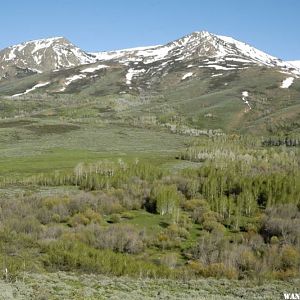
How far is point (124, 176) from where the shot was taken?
104000mm

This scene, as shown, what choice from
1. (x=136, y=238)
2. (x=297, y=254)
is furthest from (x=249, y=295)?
(x=136, y=238)

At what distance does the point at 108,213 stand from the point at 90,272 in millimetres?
41581

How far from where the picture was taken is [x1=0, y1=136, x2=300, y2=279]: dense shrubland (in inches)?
1802

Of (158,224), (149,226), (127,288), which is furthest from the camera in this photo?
(158,224)

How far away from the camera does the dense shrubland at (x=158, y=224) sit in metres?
45.8

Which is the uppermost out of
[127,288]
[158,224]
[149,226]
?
[127,288]

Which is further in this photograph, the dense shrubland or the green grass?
the dense shrubland

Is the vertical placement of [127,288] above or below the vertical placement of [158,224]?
above

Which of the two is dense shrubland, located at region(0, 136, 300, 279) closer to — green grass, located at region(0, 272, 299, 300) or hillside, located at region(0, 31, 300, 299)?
hillside, located at region(0, 31, 300, 299)

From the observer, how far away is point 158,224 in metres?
76.4

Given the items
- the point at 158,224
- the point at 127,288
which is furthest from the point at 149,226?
the point at 127,288

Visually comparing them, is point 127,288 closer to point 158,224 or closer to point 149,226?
point 149,226

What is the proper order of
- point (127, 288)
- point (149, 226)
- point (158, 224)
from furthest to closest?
point (158, 224) < point (149, 226) < point (127, 288)

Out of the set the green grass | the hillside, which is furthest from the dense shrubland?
the green grass
